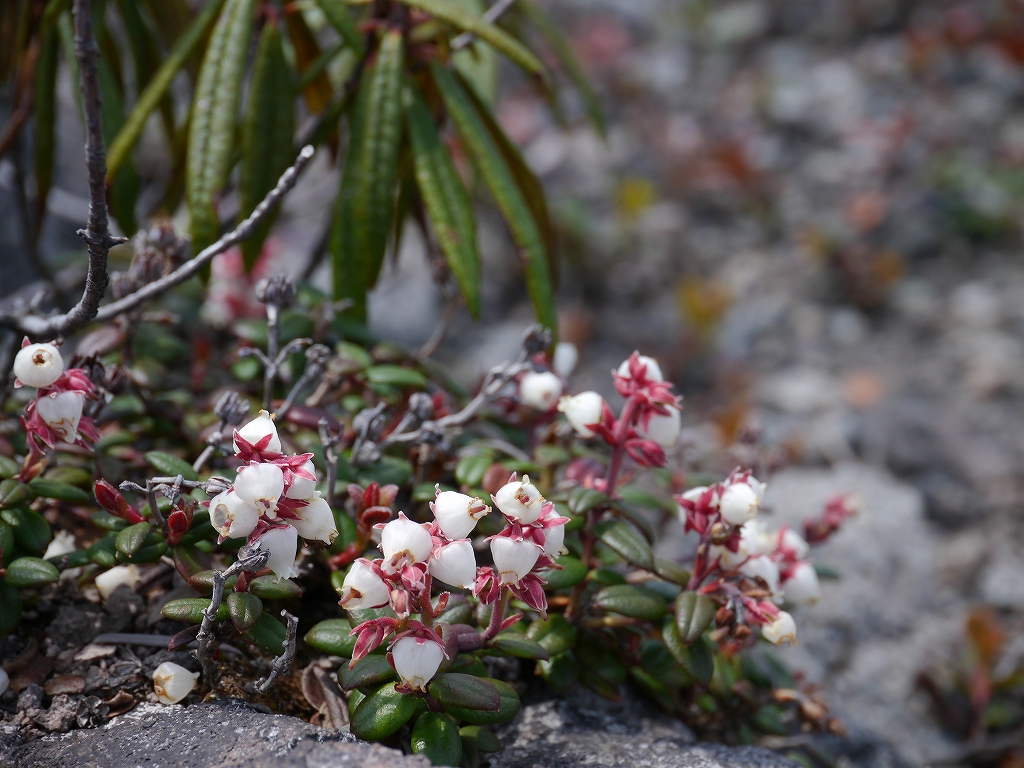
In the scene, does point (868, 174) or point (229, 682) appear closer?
point (229, 682)

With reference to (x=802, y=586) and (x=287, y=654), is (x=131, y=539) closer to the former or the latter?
(x=287, y=654)

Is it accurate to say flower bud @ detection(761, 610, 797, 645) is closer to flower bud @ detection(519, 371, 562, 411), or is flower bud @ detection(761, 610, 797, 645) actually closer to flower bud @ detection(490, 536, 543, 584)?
flower bud @ detection(490, 536, 543, 584)

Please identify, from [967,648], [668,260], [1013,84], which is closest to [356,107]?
[967,648]

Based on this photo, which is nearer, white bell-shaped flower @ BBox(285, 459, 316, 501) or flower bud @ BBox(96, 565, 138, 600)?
white bell-shaped flower @ BBox(285, 459, 316, 501)

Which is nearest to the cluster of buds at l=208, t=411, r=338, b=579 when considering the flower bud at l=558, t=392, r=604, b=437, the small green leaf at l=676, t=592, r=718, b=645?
the flower bud at l=558, t=392, r=604, b=437

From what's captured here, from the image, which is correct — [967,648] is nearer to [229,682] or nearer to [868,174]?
[229,682]

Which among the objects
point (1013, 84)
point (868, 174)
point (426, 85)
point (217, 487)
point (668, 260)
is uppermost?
point (1013, 84)
